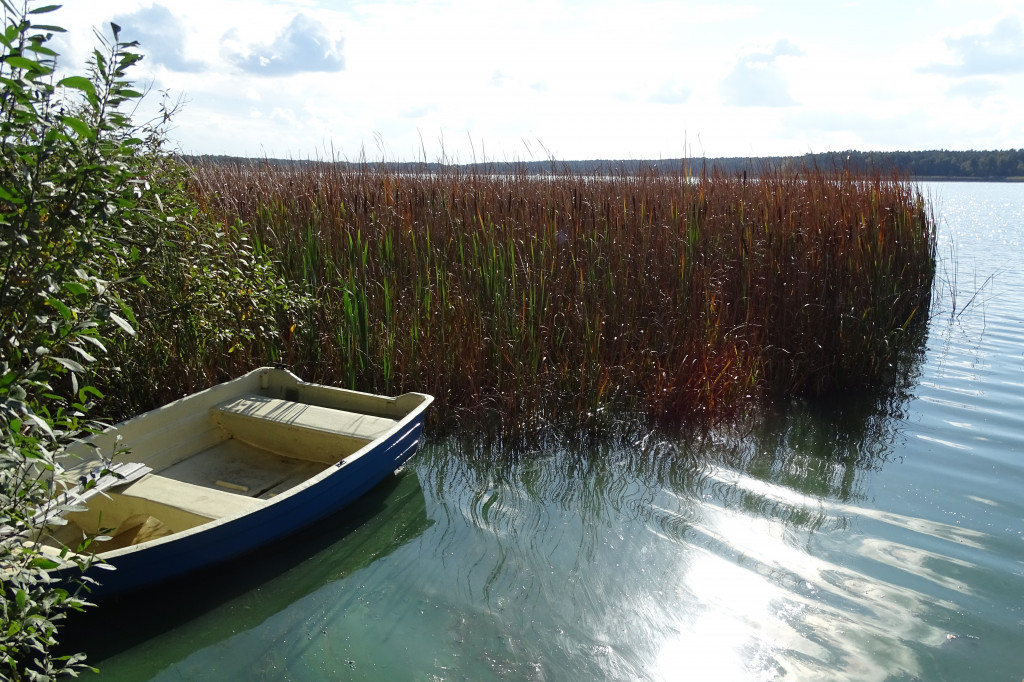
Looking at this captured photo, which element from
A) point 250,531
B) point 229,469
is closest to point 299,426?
point 229,469

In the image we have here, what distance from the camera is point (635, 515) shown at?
411 cm

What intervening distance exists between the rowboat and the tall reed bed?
0.75 m

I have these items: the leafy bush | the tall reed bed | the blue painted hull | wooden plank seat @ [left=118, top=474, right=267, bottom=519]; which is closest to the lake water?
the blue painted hull

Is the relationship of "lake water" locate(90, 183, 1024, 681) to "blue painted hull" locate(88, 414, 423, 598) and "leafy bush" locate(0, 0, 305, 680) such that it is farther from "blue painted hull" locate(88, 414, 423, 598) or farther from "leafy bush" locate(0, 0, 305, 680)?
"leafy bush" locate(0, 0, 305, 680)

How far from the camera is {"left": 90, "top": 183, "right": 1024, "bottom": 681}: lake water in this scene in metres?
2.91

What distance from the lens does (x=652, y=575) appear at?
138 inches

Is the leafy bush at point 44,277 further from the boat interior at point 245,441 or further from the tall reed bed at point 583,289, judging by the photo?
the tall reed bed at point 583,289

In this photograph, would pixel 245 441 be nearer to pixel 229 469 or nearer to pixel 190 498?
pixel 229 469

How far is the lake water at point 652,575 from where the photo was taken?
2.91 metres

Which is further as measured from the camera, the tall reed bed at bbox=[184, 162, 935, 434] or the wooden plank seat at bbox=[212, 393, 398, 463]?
the tall reed bed at bbox=[184, 162, 935, 434]

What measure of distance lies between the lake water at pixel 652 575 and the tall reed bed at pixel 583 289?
51 centimetres

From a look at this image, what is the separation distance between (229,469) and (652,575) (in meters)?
2.37

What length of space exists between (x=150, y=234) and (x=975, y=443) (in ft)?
17.4

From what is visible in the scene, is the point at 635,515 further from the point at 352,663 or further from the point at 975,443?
the point at 975,443
